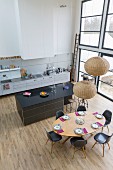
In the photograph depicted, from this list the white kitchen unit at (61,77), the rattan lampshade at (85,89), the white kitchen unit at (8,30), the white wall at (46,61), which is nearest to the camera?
the rattan lampshade at (85,89)

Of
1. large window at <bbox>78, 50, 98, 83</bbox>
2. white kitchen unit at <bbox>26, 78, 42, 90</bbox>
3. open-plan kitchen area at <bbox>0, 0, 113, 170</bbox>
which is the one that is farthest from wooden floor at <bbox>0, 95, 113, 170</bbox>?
large window at <bbox>78, 50, 98, 83</bbox>

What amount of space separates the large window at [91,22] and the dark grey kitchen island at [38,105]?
3.17 metres

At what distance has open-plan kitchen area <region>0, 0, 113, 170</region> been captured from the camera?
3715 mm

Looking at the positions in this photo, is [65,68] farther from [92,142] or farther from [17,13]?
[92,142]

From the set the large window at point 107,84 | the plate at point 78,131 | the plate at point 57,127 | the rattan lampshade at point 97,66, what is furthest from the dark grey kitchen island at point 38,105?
the rattan lampshade at point 97,66

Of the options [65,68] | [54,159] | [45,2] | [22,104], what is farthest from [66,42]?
[54,159]

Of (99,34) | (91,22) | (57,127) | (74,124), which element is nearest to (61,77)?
(99,34)

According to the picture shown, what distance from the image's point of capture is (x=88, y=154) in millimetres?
3908

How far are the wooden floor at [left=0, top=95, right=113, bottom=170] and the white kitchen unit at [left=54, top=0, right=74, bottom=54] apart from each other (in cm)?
457

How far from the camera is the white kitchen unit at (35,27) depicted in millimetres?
5941

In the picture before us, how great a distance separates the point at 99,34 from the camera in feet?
21.2

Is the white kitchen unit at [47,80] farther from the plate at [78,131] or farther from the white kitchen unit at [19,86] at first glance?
the plate at [78,131]

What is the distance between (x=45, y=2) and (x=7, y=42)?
2.46 metres

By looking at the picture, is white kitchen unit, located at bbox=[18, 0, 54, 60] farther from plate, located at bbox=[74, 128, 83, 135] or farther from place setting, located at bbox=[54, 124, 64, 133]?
plate, located at bbox=[74, 128, 83, 135]
